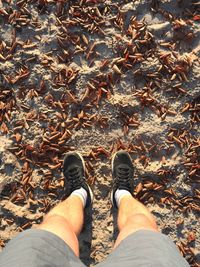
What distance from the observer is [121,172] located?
10.7 ft

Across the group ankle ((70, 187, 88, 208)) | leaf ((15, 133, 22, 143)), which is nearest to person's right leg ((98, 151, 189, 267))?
ankle ((70, 187, 88, 208))

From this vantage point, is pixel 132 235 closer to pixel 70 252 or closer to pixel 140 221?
pixel 140 221

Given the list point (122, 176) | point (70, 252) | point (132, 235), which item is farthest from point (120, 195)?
point (70, 252)

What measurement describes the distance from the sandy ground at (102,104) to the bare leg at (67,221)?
20 cm

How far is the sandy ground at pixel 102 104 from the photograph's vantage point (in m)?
3.27

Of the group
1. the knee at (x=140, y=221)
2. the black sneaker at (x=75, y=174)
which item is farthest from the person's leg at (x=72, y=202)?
the knee at (x=140, y=221)

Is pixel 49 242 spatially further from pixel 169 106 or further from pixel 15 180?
pixel 169 106

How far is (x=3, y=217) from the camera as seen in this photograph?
10.8 ft

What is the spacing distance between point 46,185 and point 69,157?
309mm

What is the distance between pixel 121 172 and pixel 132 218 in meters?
0.47

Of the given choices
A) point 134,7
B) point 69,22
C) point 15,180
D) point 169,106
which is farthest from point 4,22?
point 169,106

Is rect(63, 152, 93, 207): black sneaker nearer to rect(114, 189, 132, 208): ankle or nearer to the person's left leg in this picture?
the person's left leg

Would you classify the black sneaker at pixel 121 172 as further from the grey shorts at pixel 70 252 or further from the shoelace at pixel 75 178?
the grey shorts at pixel 70 252

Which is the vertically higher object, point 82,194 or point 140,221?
point 140,221
